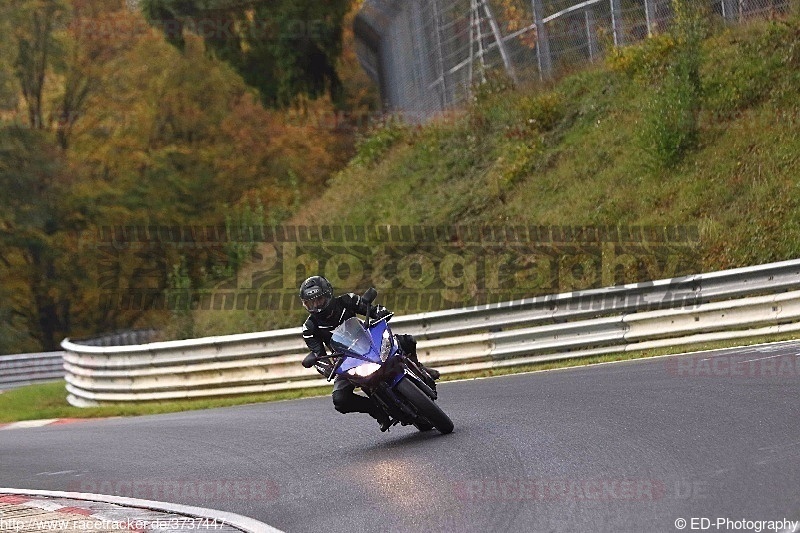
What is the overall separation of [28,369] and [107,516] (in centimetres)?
2523

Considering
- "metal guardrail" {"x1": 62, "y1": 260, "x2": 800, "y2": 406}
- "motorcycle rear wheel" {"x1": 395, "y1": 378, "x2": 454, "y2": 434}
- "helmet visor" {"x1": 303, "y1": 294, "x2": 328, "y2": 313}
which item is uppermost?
"metal guardrail" {"x1": 62, "y1": 260, "x2": 800, "y2": 406}

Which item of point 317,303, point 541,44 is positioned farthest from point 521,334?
point 541,44

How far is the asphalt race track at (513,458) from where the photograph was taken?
693 centimetres

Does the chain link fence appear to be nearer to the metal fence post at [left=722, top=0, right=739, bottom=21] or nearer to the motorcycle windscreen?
the metal fence post at [left=722, top=0, right=739, bottom=21]

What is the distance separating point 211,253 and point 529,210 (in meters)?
22.0

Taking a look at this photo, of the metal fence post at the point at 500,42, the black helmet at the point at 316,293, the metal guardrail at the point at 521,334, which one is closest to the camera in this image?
the black helmet at the point at 316,293

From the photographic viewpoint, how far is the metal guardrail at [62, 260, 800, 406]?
1547 cm

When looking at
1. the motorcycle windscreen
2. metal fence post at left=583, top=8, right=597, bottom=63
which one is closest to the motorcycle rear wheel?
the motorcycle windscreen

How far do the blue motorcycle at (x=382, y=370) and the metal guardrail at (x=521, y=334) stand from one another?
598 centimetres

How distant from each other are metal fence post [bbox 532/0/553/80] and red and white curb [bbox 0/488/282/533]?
644 inches

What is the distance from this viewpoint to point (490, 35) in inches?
1041

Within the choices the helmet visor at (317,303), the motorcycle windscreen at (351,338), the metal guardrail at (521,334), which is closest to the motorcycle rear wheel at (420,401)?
the motorcycle windscreen at (351,338)

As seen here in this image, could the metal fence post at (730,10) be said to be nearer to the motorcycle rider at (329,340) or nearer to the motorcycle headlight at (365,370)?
the motorcycle rider at (329,340)

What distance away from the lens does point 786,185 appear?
19.1 metres
